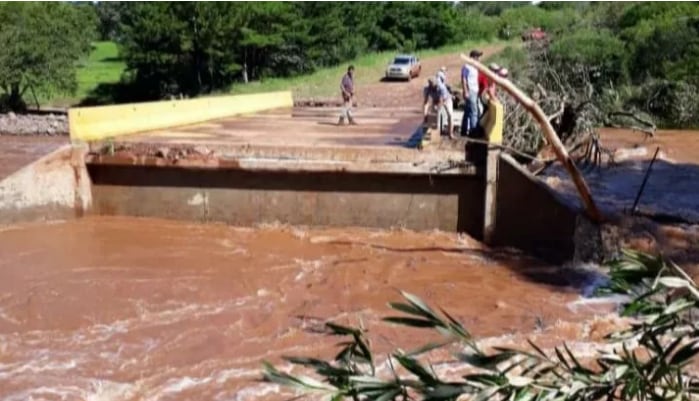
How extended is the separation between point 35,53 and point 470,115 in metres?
41.8

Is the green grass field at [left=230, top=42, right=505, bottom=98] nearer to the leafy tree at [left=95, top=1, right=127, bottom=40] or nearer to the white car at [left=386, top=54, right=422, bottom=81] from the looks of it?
the white car at [left=386, top=54, right=422, bottom=81]

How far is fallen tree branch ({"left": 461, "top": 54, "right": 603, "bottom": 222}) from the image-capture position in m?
8.43

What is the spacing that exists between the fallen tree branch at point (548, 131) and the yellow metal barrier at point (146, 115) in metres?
8.40

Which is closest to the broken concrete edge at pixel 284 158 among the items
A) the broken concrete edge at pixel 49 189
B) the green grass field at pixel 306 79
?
the broken concrete edge at pixel 49 189

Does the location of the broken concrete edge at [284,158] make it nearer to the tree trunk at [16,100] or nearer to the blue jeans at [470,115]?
the blue jeans at [470,115]

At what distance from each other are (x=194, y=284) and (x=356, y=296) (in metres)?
2.36

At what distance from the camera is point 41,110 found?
165 ft

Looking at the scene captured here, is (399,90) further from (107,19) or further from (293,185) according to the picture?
(107,19)

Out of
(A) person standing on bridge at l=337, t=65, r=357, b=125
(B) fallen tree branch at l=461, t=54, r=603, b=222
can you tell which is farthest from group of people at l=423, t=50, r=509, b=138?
(A) person standing on bridge at l=337, t=65, r=357, b=125

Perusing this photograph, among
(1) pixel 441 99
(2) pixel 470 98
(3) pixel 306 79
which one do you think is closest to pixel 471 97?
(2) pixel 470 98

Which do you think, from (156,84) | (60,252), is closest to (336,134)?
(60,252)

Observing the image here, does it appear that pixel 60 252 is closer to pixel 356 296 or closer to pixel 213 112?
pixel 356 296

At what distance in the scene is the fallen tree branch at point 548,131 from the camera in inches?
332

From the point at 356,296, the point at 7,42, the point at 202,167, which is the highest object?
the point at 7,42
